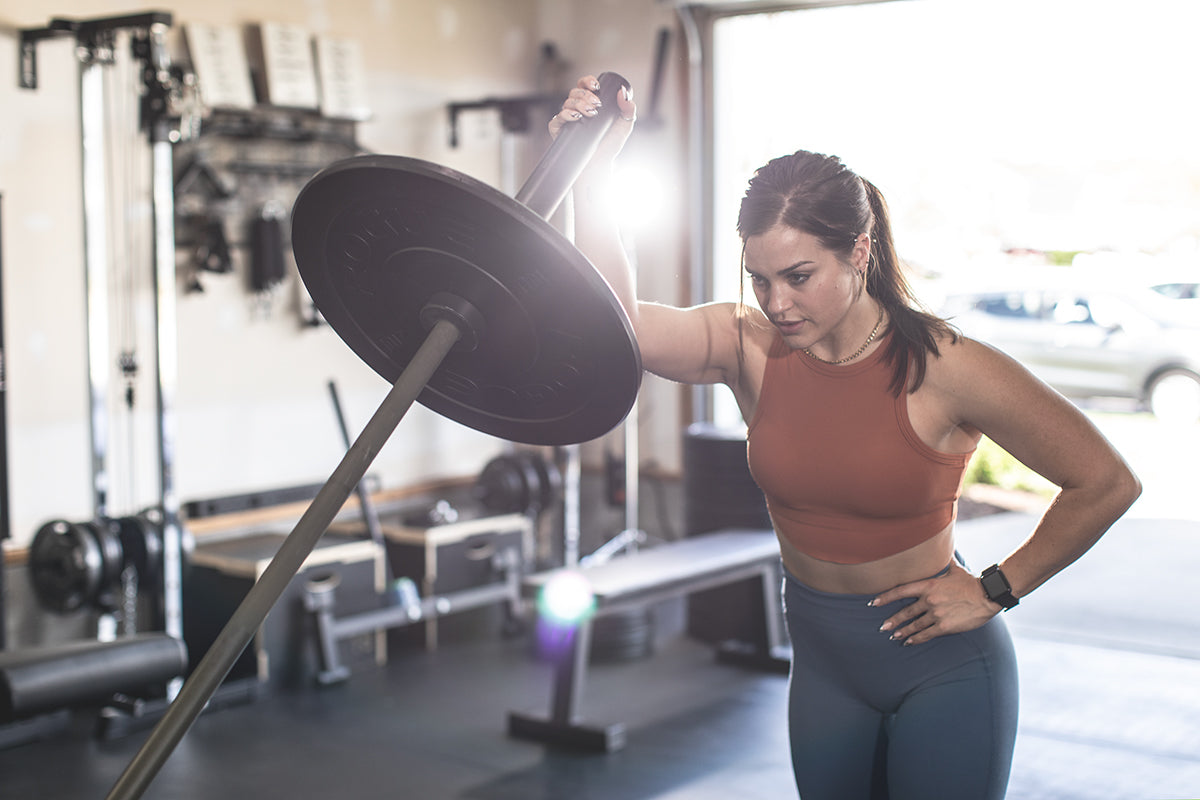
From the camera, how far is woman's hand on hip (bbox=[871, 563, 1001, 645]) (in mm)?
1549

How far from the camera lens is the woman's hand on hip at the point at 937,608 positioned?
5.08ft

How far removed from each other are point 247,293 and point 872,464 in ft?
11.8

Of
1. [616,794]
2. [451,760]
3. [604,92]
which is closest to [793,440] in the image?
[604,92]

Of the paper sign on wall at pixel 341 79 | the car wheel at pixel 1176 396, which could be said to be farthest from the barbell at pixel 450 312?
the car wheel at pixel 1176 396

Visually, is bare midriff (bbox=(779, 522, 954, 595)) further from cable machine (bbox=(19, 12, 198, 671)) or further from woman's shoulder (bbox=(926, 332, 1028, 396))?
cable machine (bbox=(19, 12, 198, 671))

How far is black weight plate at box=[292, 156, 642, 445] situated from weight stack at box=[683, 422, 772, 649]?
355cm

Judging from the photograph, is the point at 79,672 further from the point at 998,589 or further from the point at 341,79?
the point at 341,79

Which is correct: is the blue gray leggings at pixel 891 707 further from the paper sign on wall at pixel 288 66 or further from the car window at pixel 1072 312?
the car window at pixel 1072 312

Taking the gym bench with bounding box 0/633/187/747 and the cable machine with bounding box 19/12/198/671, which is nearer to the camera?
the gym bench with bounding box 0/633/187/747

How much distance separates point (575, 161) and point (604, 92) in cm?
17

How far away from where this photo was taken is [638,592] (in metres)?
3.79

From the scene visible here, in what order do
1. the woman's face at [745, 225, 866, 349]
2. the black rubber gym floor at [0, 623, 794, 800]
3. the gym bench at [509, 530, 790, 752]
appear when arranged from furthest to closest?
1. the gym bench at [509, 530, 790, 752]
2. the black rubber gym floor at [0, 623, 794, 800]
3. the woman's face at [745, 225, 866, 349]

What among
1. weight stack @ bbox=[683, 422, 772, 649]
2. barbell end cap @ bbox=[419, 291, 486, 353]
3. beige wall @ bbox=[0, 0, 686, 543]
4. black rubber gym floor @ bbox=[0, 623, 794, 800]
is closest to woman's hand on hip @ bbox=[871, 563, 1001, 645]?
barbell end cap @ bbox=[419, 291, 486, 353]

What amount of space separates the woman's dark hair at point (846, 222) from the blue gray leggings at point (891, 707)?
338mm
